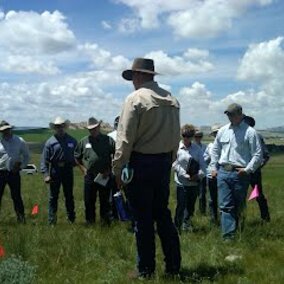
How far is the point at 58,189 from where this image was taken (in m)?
11.3

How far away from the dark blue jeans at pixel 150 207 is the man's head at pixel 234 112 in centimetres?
246

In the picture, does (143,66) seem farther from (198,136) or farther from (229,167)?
(198,136)

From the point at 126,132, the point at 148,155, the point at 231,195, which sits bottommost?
the point at 231,195

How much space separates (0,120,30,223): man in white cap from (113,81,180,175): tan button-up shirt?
5792 mm

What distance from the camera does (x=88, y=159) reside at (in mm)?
10656

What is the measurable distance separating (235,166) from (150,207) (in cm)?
272

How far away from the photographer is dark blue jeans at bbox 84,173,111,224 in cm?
1068

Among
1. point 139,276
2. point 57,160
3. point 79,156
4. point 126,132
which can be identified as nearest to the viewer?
point 126,132

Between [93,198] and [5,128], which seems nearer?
[93,198]

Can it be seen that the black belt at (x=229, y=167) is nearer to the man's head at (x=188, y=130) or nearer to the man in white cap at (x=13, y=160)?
the man's head at (x=188, y=130)

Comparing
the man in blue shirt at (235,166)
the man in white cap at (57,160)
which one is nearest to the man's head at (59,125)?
the man in white cap at (57,160)

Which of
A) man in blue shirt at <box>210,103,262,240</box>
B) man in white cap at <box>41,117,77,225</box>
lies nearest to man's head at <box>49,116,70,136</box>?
man in white cap at <box>41,117,77,225</box>

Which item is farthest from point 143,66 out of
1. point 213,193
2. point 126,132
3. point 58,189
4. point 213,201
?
point 213,193

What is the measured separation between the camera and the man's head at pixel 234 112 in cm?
858
